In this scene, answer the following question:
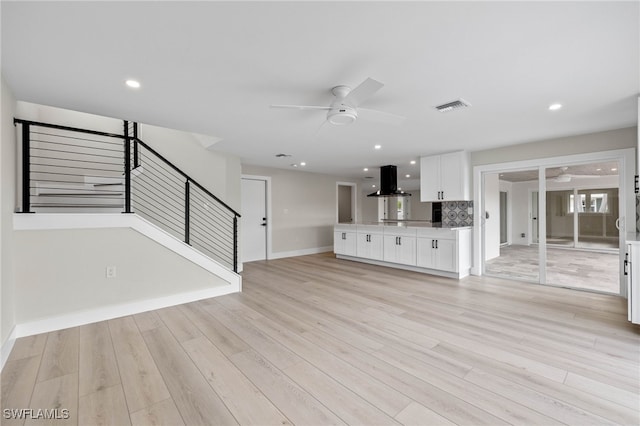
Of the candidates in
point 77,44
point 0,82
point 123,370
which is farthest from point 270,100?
point 123,370

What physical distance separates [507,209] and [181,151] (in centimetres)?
819

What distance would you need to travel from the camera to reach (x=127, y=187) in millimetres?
3355

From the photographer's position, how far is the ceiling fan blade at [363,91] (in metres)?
2.07

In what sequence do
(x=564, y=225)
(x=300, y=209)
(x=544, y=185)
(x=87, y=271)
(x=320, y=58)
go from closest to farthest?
(x=320, y=58) → (x=87, y=271) → (x=544, y=185) → (x=564, y=225) → (x=300, y=209)

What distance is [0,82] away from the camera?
224cm

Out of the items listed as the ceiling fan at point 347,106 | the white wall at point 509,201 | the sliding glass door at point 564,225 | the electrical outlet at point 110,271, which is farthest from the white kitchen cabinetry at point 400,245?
the electrical outlet at point 110,271

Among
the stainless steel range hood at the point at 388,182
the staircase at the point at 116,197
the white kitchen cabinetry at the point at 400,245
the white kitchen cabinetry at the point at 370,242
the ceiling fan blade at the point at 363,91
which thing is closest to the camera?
the ceiling fan blade at the point at 363,91

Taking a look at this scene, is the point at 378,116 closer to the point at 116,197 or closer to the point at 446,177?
the point at 446,177

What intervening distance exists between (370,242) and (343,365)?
431 cm

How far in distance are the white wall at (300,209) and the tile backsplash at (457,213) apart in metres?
3.58

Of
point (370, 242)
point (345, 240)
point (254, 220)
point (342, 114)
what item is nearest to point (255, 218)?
point (254, 220)

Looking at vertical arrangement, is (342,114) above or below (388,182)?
above

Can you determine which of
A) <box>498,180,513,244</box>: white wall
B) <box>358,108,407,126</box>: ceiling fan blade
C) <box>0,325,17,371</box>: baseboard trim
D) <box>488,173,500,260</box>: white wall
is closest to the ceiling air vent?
<box>358,108,407,126</box>: ceiling fan blade

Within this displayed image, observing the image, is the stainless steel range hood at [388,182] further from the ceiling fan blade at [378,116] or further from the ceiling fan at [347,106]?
the ceiling fan at [347,106]
